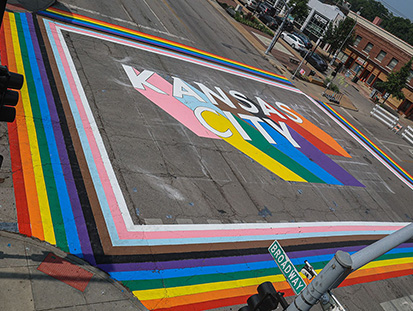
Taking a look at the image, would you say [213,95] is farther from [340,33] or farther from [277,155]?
[340,33]

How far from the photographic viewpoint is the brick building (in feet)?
152

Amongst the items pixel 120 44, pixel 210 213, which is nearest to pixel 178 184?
pixel 210 213

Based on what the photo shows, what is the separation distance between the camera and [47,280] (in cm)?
682

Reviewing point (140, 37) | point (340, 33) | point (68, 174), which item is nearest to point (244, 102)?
point (140, 37)

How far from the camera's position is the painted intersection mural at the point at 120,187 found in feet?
26.8

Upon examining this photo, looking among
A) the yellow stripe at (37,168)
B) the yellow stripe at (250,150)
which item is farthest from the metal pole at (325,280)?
the yellow stripe at (250,150)

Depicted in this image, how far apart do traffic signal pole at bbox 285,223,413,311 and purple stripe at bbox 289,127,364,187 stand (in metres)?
14.4

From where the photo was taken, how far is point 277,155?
1603 centimetres

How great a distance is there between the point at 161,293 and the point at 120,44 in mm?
14566

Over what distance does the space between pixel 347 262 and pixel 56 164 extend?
8616mm

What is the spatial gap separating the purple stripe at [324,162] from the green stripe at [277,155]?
1.82 metres

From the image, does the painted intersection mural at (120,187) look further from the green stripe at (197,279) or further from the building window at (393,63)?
the building window at (393,63)

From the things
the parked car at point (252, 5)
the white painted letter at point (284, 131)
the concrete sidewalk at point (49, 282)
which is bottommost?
the concrete sidewalk at point (49, 282)

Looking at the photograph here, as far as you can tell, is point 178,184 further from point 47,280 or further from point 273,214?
point 47,280
